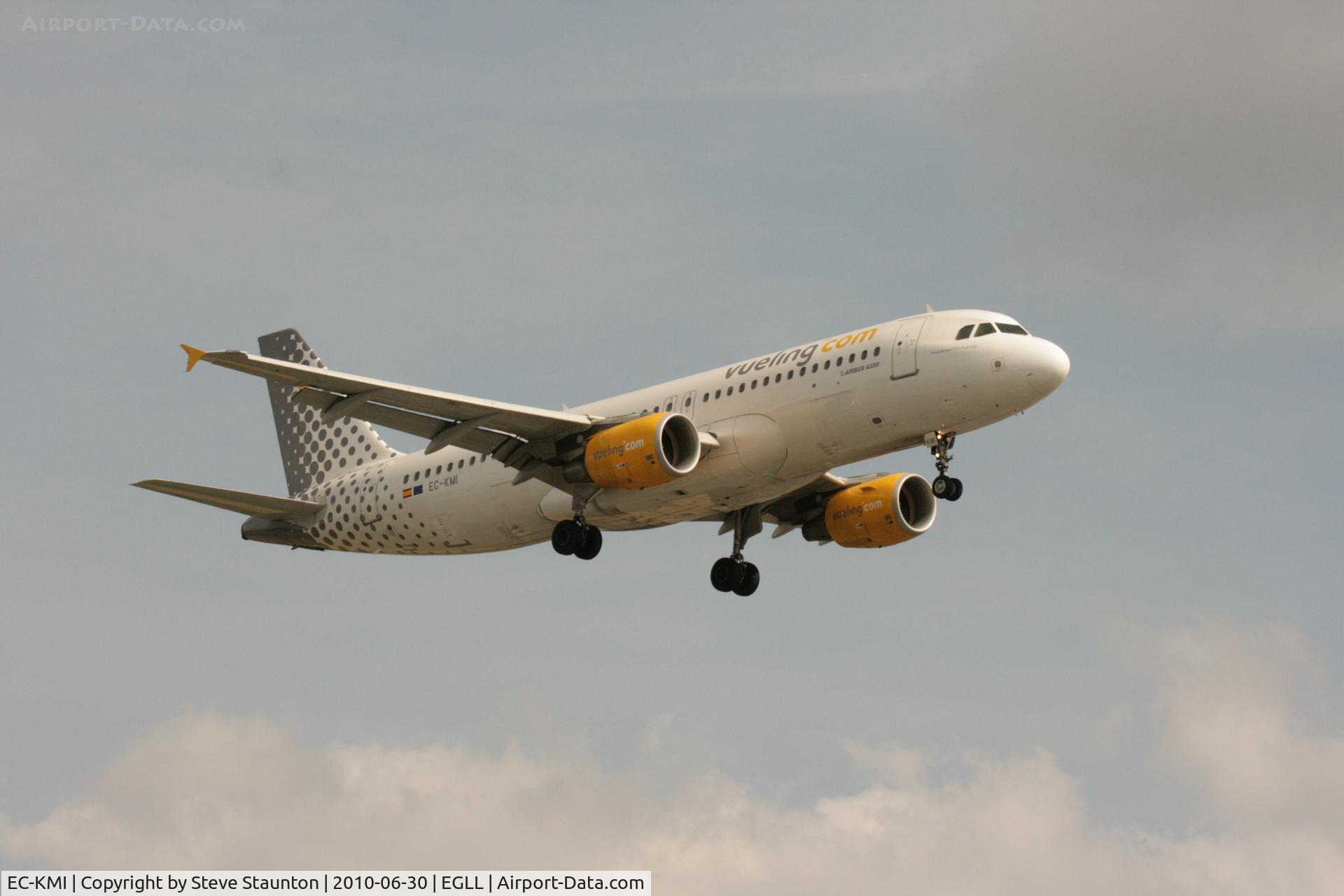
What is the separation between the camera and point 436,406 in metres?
42.1

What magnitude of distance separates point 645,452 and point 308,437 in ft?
56.6

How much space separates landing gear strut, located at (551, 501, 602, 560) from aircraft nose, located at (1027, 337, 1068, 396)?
469 inches

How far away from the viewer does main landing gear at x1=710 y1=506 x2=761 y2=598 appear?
49688 millimetres

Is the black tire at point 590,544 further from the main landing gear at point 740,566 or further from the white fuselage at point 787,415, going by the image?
the main landing gear at point 740,566

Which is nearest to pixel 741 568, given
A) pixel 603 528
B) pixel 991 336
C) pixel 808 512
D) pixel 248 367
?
pixel 808 512

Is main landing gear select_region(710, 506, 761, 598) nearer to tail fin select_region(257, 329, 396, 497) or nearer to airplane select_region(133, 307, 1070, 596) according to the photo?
airplane select_region(133, 307, 1070, 596)

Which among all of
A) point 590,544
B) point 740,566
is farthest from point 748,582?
point 590,544

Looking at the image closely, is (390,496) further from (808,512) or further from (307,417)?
(808,512)

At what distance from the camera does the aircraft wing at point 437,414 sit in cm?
3916

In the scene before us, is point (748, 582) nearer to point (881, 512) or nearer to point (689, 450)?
point (881, 512)

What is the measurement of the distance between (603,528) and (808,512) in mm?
6971

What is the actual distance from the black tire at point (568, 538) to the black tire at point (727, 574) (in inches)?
256

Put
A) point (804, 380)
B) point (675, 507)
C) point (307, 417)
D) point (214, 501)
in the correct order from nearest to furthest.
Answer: point (804, 380) → point (675, 507) → point (214, 501) → point (307, 417)

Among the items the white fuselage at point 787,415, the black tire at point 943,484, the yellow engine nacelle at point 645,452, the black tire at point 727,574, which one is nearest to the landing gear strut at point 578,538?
the white fuselage at point 787,415
